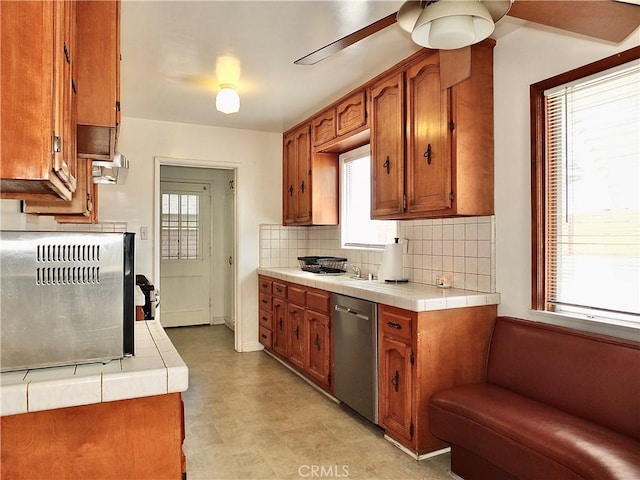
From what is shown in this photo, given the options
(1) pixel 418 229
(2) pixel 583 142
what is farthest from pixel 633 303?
(1) pixel 418 229

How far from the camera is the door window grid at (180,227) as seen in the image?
20.4 ft

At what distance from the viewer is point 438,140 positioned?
2732 millimetres

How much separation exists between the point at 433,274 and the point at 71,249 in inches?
99.3

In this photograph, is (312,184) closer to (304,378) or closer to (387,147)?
(387,147)

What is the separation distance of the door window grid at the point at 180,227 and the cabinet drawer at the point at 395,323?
4264mm

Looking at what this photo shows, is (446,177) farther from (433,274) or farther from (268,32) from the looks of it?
(268,32)

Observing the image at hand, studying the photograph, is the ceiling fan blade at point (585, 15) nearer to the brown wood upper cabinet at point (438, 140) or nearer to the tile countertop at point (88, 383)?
the brown wood upper cabinet at point (438, 140)

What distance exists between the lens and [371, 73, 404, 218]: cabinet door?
303 centimetres

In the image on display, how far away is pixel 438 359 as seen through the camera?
2.54 metres

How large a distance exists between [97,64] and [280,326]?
11.3ft

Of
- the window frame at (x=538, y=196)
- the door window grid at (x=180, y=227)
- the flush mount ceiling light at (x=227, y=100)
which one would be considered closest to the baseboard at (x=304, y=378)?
the window frame at (x=538, y=196)

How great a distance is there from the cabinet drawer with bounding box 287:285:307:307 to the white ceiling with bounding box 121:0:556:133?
5.50 feet

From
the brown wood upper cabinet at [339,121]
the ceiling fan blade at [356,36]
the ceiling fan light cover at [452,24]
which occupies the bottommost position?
the ceiling fan light cover at [452,24]

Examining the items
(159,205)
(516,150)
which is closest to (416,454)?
(516,150)
